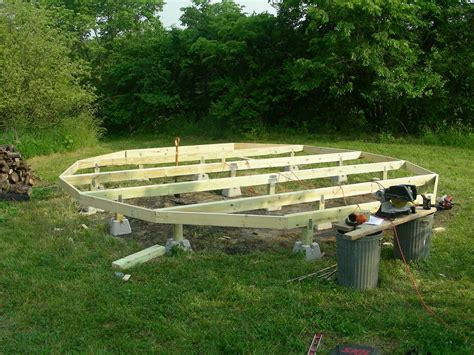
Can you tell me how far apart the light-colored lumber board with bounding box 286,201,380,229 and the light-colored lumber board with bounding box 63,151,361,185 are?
2760 millimetres

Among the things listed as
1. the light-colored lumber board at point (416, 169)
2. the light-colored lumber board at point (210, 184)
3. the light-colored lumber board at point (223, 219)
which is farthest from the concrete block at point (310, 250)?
the light-colored lumber board at point (416, 169)

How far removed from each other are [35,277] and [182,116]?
13.8 m

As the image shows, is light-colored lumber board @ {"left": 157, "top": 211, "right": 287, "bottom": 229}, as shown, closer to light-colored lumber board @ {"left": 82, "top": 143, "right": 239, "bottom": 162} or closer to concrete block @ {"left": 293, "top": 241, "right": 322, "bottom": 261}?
concrete block @ {"left": 293, "top": 241, "right": 322, "bottom": 261}

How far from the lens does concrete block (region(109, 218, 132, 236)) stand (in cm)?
600

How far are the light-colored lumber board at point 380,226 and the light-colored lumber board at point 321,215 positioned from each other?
2.62 feet

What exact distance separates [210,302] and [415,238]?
2.13m

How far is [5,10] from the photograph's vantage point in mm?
13445

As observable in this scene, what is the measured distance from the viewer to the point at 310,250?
5.21 m

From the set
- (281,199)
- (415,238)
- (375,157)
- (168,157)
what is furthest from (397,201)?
(168,157)

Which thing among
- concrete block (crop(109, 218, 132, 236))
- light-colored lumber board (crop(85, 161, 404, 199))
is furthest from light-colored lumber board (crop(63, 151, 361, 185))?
concrete block (crop(109, 218, 132, 236))

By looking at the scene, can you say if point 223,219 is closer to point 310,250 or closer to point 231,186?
point 310,250

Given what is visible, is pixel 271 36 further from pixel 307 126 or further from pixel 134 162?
pixel 134 162

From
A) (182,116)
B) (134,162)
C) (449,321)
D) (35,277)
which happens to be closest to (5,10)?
(182,116)

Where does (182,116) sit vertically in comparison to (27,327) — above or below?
above
